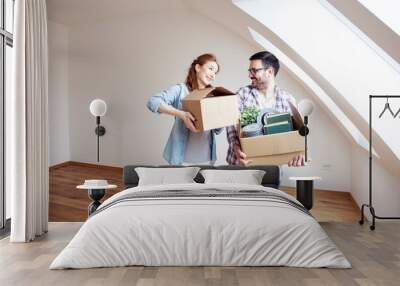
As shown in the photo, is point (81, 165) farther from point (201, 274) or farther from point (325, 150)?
point (201, 274)

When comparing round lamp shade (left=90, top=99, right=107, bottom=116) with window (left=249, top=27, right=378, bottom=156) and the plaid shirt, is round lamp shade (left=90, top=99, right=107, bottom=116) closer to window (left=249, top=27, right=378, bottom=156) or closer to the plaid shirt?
the plaid shirt

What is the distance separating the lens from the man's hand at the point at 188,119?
7.69 metres

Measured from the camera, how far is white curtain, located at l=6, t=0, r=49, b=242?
5.92 m

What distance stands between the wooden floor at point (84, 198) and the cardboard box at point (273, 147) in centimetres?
40

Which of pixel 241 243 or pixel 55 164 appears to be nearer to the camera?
pixel 241 243

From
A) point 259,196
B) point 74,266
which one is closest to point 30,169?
point 74,266

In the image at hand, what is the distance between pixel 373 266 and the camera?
4684mm

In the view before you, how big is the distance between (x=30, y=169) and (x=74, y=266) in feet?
5.93

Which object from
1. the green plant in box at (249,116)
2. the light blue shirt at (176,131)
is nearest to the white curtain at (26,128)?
the light blue shirt at (176,131)

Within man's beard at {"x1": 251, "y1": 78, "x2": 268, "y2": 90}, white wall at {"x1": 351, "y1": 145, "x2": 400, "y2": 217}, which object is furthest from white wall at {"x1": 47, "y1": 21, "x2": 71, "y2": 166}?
white wall at {"x1": 351, "y1": 145, "x2": 400, "y2": 217}

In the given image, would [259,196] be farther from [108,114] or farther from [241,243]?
[108,114]

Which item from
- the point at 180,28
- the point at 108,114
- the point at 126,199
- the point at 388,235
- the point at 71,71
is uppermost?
the point at 180,28

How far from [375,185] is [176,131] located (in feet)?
8.59

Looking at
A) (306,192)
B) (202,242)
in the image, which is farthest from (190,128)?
(202,242)
